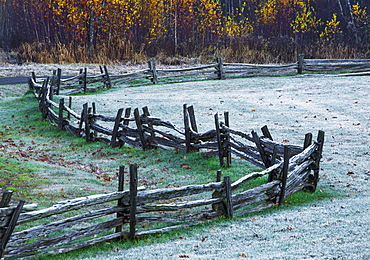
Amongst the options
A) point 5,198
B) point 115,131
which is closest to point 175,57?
point 115,131

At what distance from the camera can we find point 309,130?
14.2m

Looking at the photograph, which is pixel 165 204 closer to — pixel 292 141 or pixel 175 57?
pixel 292 141

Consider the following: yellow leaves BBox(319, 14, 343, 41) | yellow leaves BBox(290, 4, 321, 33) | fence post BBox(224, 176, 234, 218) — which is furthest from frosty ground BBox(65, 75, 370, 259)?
yellow leaves BBox(290, 4, 321, 33)

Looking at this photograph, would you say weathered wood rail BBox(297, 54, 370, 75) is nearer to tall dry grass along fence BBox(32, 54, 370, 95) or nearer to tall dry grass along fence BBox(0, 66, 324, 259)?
tall dry grass along fence BBox(32, 54, 370, 95)

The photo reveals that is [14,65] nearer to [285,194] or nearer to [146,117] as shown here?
[146,117]

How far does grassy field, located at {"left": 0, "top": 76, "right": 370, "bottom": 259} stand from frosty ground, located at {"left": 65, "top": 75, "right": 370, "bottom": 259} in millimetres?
16

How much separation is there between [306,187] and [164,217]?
3.32m

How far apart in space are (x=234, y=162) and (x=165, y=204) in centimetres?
475

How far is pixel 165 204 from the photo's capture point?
6812 millimetres

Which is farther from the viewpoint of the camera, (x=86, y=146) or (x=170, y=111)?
(x=170, y=111)

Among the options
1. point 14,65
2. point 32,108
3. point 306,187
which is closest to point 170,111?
point 32,108

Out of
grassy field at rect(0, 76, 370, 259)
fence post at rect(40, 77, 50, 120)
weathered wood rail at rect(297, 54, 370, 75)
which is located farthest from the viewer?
weathered wood rail at rect(297, 54, 370, 75)

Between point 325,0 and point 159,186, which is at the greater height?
A: point 325,0

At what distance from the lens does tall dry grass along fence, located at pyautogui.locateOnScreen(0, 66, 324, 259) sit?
18.6ft
